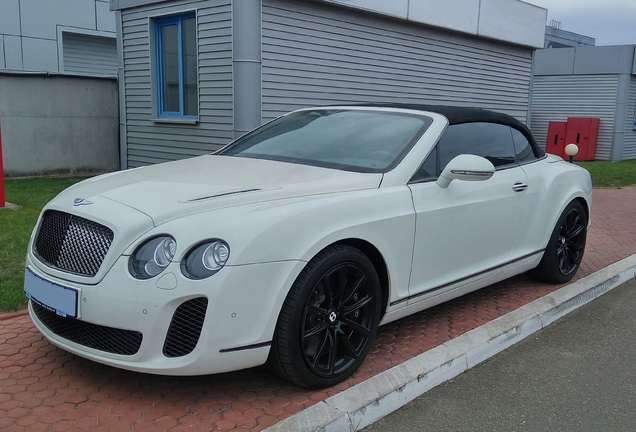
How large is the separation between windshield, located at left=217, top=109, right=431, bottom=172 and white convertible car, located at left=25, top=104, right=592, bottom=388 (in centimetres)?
1

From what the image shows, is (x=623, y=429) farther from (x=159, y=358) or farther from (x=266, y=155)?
(x=266, y=155)

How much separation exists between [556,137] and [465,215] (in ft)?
65.3

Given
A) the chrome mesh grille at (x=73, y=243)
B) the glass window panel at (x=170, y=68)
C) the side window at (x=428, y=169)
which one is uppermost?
the glass window panel at (x=170, y=68)

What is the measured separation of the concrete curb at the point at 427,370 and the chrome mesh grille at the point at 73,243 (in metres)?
1.15

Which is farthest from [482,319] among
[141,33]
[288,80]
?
[141,33]

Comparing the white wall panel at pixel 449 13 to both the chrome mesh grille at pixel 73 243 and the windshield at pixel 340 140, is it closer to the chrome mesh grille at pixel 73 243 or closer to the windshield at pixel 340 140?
the windshield at pixel 340 140

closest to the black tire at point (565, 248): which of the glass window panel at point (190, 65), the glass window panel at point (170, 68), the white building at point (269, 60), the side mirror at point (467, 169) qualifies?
the side mirror at point (467, 169)

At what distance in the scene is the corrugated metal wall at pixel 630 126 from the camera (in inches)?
843

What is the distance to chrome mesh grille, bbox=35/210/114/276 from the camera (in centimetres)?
291

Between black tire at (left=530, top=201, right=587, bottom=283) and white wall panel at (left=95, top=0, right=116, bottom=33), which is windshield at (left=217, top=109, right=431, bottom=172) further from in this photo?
white wall panel at (left=95, top=0, right=116, bottom=33)

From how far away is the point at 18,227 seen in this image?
630 centimetres

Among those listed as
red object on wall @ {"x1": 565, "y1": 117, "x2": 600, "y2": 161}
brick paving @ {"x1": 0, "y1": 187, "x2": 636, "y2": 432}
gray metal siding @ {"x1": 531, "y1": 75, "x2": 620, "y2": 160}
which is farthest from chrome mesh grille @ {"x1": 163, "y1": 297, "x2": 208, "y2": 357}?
gray metal siding @ {"x1": 531, "y1": 75, "x2": 620, "y2": 160}

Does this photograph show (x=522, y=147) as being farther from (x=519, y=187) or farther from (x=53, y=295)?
(x=53, y=295)

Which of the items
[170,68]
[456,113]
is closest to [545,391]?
[456,113]
